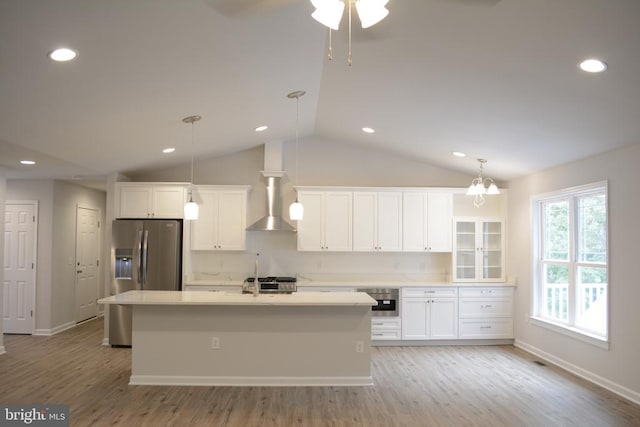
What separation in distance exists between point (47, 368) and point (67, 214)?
311cm

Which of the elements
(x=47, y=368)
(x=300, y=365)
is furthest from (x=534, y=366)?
(x=47, y=368)

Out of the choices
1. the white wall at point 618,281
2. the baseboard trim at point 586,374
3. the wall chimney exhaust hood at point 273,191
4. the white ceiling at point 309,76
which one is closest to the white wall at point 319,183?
the wall chimney exhaust hood at point 273,191

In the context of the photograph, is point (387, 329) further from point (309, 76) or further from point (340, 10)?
point (340, 10)

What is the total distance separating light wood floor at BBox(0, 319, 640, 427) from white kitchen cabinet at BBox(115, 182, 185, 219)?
6.46ft

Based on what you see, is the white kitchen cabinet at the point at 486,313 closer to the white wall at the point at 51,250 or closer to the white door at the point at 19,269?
the white wall at the point at 51,250

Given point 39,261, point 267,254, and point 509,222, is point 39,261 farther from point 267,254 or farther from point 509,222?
point 509,222

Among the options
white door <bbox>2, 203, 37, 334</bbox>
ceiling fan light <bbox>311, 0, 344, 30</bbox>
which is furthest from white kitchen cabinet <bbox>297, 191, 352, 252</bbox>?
ceiling fan light <bbox>311, 0, 344, 30</bbox>

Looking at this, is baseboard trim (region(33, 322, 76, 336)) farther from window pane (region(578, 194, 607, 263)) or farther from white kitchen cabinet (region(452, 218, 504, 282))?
window pane (region(578, 194, 607, 263))

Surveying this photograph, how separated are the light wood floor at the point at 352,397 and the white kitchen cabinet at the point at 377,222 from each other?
171cm

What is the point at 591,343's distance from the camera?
4.83 metres

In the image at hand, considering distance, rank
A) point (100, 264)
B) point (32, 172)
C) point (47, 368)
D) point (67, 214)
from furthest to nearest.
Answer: point (100, 264) → point (67, 214) → point (32, 172) → point (47, 368)

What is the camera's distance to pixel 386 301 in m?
6.46

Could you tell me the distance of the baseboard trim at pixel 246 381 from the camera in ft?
15.3

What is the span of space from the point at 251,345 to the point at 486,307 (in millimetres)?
3634
